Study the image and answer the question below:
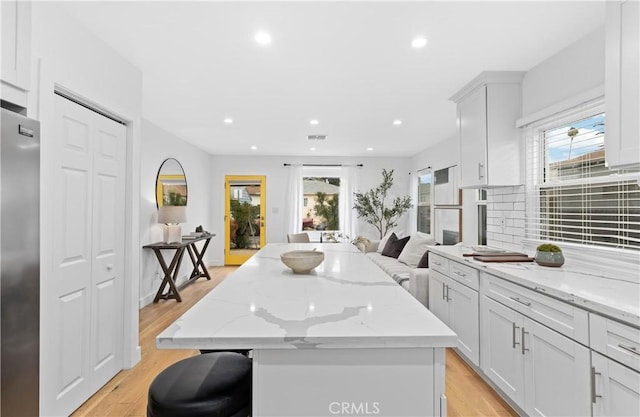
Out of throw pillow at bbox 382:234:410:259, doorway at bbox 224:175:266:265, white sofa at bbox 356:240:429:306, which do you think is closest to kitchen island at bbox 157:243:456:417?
white sofa at bbox 356:240:429:306

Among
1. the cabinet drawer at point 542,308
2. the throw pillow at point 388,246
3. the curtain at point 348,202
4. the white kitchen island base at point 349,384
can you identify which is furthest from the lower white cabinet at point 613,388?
the curtain at point 348,202

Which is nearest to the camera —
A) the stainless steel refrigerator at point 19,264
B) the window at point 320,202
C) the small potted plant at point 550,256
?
the stainless steel refrigerator at point 19,264

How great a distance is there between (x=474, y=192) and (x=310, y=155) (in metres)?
3.63

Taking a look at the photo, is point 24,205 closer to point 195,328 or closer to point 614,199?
point 195,328

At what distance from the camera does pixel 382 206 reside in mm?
6965

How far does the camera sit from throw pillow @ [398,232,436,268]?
4.64 metres

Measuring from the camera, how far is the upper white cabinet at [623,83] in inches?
60.6

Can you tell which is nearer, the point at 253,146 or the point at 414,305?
the point at 414,305

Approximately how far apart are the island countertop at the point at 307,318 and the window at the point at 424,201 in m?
4.99

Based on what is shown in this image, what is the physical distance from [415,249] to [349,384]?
3985mm

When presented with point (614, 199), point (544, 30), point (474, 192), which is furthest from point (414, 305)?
point (474, 192)

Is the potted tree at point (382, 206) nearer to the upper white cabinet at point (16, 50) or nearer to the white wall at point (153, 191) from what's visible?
the white wall at point (153, 191)

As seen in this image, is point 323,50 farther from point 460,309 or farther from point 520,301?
point 460,309

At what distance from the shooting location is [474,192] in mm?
4590
